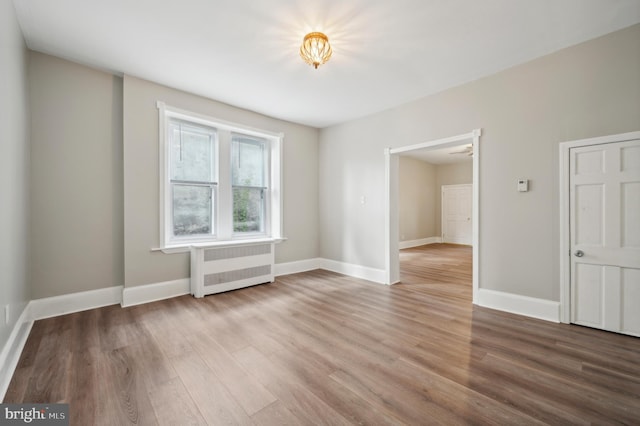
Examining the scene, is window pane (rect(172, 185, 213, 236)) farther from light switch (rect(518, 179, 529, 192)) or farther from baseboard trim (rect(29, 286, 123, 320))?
light switch (rect(518, 179, 529, 192))

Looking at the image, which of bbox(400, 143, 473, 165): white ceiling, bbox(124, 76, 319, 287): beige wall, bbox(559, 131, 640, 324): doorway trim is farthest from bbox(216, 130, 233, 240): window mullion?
bbox(400, 143, 473, 165): white ceiling

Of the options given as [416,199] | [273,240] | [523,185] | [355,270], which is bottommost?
[355,270]

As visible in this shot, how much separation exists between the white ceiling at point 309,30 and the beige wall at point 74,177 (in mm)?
316

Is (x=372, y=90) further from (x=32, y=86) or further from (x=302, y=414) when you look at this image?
(x=32, y=86)

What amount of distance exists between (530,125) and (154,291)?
17.1 feet

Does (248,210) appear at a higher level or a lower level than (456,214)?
higher

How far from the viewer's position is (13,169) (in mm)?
2291

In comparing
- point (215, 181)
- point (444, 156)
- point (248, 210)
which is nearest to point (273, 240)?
point (248, 210)

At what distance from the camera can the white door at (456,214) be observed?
30.3 ft

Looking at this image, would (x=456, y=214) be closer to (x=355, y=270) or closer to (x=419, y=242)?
(x=419, y=242)

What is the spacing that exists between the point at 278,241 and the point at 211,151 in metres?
1.98

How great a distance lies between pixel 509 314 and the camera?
3.13 m

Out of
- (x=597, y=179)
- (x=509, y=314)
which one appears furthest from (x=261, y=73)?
(x=509, y=314)

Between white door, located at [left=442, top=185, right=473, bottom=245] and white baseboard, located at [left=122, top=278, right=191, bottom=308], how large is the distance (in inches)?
350
